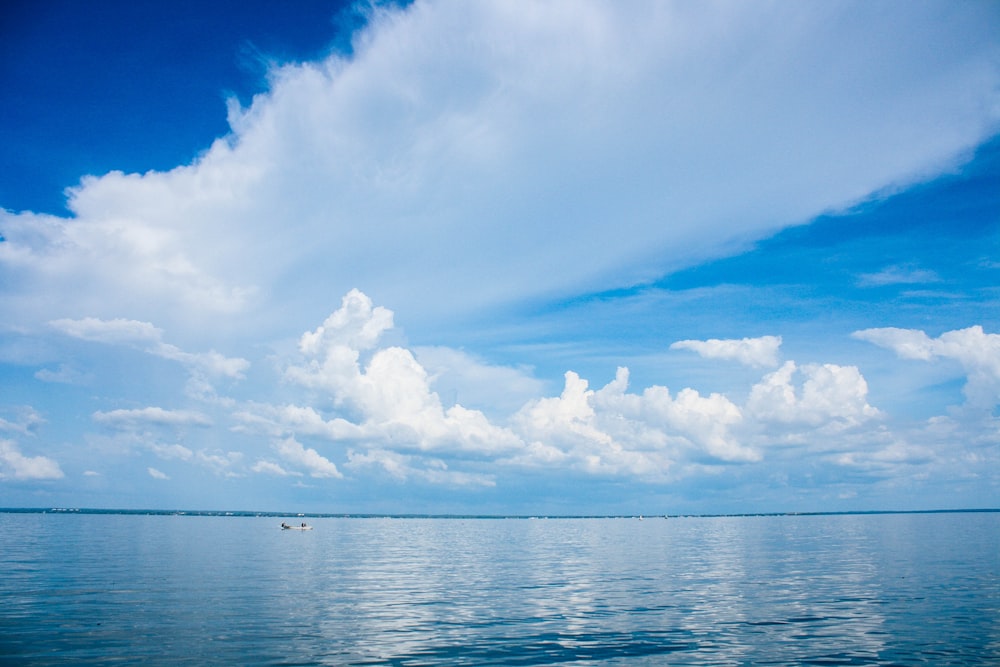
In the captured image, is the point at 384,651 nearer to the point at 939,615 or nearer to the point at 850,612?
the point at 850,612

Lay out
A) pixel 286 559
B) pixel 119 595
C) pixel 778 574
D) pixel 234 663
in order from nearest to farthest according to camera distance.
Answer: pixel 234 663, pixel 119 595, pixel 778 574, pixel 286 559

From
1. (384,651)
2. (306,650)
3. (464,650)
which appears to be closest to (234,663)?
(306,650)

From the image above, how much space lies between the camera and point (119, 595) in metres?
55.1

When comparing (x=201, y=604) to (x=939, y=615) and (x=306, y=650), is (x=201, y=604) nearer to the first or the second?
(x=306, y=650)

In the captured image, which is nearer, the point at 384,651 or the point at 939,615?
the point at 384,651

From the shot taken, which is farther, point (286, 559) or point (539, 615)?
point (286, 559)

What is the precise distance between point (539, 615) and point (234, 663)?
22240 millimetres

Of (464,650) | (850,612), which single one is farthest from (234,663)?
(850,612)

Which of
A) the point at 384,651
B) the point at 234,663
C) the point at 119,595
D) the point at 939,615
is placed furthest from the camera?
the point at 119,595

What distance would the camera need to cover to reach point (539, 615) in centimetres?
4803

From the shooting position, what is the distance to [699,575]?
73.8 metres

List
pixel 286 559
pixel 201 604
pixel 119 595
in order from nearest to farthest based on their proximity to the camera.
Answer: pixel 201 604 < pixel 119 595 < pixel 286 559

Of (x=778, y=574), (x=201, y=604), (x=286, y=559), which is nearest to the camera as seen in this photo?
(x=201, y=604)

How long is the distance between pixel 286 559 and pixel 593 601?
5649cm
